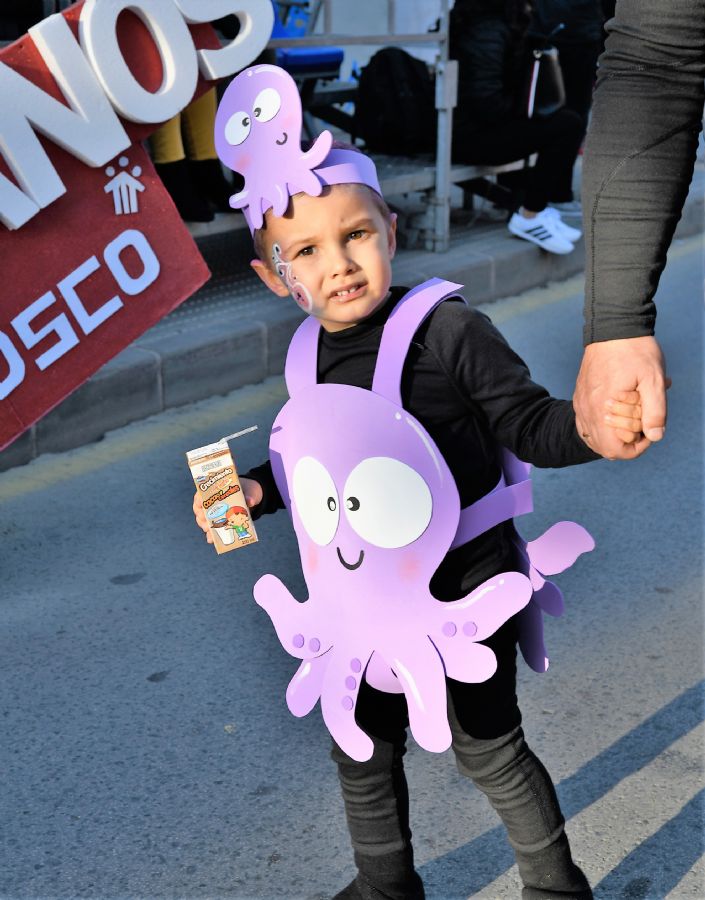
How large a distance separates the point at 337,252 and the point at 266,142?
0.22 metres

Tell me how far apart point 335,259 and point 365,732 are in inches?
30.9

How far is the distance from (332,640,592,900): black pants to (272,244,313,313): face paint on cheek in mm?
657

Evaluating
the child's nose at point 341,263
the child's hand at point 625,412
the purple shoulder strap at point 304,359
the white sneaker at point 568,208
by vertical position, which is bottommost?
the white sneaker at point 568,208

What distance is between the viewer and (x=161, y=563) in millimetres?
3867

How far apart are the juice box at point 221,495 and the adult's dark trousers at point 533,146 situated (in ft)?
17.3

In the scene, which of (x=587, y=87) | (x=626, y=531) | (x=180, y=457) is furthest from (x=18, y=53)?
(x=587, y=87)

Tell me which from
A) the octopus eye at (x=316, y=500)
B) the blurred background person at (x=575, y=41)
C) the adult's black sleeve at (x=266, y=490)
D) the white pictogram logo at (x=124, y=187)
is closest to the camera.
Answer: the octopus eye at (x=316, y=500)

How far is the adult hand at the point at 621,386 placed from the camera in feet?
5.31

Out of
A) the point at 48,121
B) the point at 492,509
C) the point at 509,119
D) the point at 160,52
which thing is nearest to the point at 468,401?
the point at 492,509

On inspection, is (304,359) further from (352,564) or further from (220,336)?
(220,336)

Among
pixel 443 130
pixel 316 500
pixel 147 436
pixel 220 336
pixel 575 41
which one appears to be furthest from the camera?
pixel 575 41

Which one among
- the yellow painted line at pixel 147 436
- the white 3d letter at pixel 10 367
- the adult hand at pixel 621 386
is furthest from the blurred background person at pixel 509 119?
the adult hand at pixel 621 386

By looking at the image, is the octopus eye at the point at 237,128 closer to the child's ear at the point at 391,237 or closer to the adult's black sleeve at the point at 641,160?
the child's ear at the point at 391,237

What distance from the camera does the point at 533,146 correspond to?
708cm
